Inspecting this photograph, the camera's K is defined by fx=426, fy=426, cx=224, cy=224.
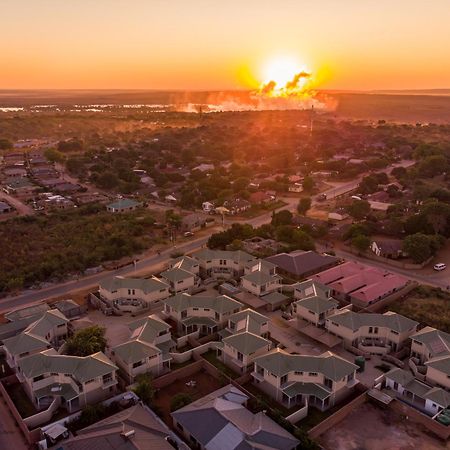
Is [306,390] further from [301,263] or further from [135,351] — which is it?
[301,263]

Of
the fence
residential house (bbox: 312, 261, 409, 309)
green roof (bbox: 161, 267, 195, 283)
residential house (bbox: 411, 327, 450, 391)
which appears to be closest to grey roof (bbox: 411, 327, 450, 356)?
residential house (bbox: 411, 327, 450, 391)

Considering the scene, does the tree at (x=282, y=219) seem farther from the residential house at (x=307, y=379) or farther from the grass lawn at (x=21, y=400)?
the grass lawn at (x=21, y=400)

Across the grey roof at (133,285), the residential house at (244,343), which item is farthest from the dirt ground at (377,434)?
the grey roof at (133,285)

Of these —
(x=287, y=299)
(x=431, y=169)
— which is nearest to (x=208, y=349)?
(x=287, y=299)

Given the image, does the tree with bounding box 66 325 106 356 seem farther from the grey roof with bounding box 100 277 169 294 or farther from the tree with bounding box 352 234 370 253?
the tree with bounding box 352 234 370 253

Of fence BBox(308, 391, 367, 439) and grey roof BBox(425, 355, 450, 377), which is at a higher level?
grey roof BBox(425, 355, 450, 377)

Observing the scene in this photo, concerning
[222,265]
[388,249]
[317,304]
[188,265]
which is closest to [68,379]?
[188,265]
